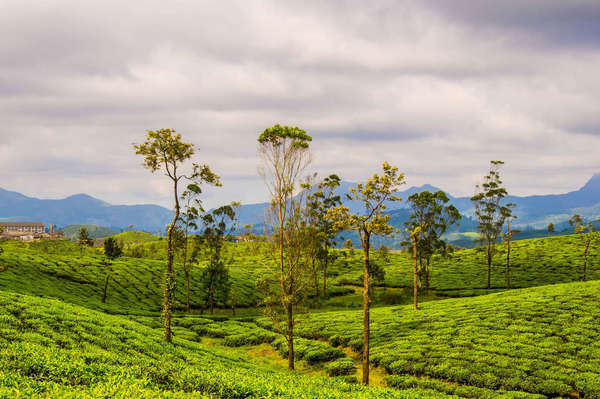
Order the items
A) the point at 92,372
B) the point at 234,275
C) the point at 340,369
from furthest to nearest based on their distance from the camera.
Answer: the point at 234,275 < the point at 340,369 < the point at 92,372

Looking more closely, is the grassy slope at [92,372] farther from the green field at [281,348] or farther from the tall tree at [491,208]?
the tall tree at [491,208]

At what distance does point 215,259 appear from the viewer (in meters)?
74.0

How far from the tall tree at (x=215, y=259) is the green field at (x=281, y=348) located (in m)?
4.97

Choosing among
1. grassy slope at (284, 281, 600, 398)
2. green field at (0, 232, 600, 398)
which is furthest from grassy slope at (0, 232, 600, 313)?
grassy slope at (284, 281, 600, 398)

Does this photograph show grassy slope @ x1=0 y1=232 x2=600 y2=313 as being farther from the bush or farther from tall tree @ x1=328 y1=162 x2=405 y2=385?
tall tree @ x1=328 y1=162 x2=405 y2=385

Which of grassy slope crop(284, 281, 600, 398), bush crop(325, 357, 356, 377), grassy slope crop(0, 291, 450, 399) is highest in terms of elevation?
grassy slope crop(0, 291, 450, 399)

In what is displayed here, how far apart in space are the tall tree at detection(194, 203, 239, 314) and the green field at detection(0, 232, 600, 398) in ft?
16.3

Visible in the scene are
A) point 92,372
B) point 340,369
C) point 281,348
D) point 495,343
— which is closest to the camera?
point 92,372

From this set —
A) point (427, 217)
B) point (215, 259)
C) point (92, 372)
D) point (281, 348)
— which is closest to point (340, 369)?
point (281, 348)

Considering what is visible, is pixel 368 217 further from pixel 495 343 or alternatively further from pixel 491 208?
pixel 491 208

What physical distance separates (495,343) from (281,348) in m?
22.6

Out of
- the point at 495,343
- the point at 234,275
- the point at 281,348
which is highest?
the point at 495,343

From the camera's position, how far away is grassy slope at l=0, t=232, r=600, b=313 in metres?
64.4

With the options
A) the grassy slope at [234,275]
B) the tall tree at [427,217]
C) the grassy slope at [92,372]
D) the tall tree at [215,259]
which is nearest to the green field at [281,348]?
the grassy slope at [92,372]
